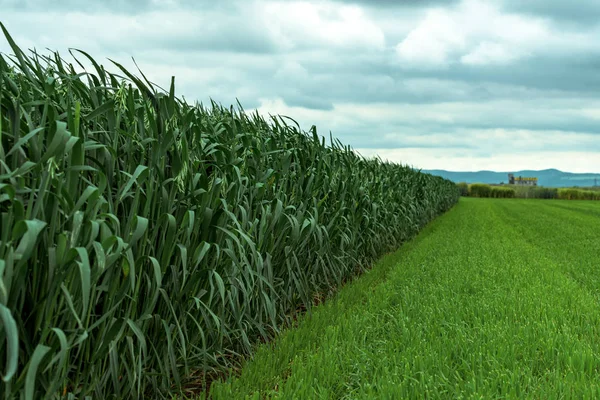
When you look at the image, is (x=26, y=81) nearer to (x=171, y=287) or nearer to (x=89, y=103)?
(x=89, y=103)

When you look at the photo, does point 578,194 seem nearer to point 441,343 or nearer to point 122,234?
point 441,343

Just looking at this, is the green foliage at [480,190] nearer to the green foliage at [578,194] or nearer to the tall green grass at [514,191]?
the tall green grass at [514,191]

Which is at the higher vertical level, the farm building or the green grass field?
the farm building

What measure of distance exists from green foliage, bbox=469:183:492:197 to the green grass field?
67349 millimetres

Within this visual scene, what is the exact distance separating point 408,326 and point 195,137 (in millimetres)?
2166

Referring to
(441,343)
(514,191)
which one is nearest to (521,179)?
(514,191)

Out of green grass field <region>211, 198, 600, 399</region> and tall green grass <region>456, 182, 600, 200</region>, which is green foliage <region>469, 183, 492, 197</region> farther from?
green grass field <region>211, 198, 600, 399</region>

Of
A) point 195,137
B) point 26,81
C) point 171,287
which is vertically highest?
point 26,81

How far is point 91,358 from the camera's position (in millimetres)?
1995

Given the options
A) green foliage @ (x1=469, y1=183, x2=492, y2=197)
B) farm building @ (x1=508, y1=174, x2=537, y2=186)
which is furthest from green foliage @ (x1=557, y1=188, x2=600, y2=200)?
farm building @ (x1=508, y1=174, x2=537, y2=186)

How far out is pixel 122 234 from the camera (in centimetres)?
217

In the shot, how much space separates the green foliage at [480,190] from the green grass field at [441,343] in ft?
221

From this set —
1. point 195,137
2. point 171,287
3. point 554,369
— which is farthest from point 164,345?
point 554,369

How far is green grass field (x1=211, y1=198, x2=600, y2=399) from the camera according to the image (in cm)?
260
